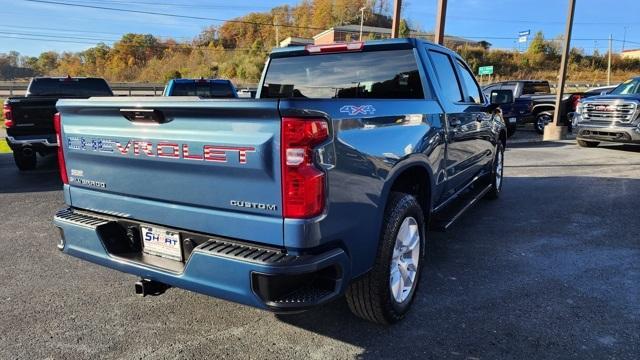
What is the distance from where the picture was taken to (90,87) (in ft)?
32.8

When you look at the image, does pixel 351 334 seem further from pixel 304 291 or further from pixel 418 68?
pixel 418 68

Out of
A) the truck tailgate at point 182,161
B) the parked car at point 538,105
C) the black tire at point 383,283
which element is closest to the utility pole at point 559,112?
the parked car at point 538,105

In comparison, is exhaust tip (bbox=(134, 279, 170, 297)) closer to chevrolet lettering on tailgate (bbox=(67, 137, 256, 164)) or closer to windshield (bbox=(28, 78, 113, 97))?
chevrolet lettering on tailgate (bbox=(67, 137, 256, 164))

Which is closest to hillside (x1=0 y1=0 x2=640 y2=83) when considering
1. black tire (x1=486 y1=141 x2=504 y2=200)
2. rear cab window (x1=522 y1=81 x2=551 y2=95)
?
rear cab window (x1=522 y1=81 x2=551 y2=95)

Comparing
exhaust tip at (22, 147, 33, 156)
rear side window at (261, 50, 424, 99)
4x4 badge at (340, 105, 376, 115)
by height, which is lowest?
exhaust tip at (22, 147, 33, 156)

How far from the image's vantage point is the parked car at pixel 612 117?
1098cm

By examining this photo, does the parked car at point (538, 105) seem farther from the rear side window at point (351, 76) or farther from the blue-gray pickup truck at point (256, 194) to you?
the blue-gray pickup truck at point (256, 194)

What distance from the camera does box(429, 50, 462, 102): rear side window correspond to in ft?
13.7

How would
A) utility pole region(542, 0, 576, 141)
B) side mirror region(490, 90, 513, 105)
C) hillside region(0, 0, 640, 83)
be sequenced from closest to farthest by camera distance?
side mirror region(490, 90, 513, 105) → utility pole region(542, 0, 576, 141) → hillside region(0, 0, 640, 83)

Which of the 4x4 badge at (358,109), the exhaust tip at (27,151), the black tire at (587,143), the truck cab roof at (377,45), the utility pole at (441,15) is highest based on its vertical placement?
the utility pole at (441,15)

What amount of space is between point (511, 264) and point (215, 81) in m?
9.28

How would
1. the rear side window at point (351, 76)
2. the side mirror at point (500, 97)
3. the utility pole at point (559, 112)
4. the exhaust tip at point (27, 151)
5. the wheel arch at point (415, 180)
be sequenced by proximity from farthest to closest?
the utility pole at point (559, 112) → the exhaust tip at point (27, 151) → the side mirror at point (500, 97) → the rear side window at point (351, 76) → the wheel arch at point (415, 180)

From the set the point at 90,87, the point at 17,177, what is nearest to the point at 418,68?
the point at 17,177

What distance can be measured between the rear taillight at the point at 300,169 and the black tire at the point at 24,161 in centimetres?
822
